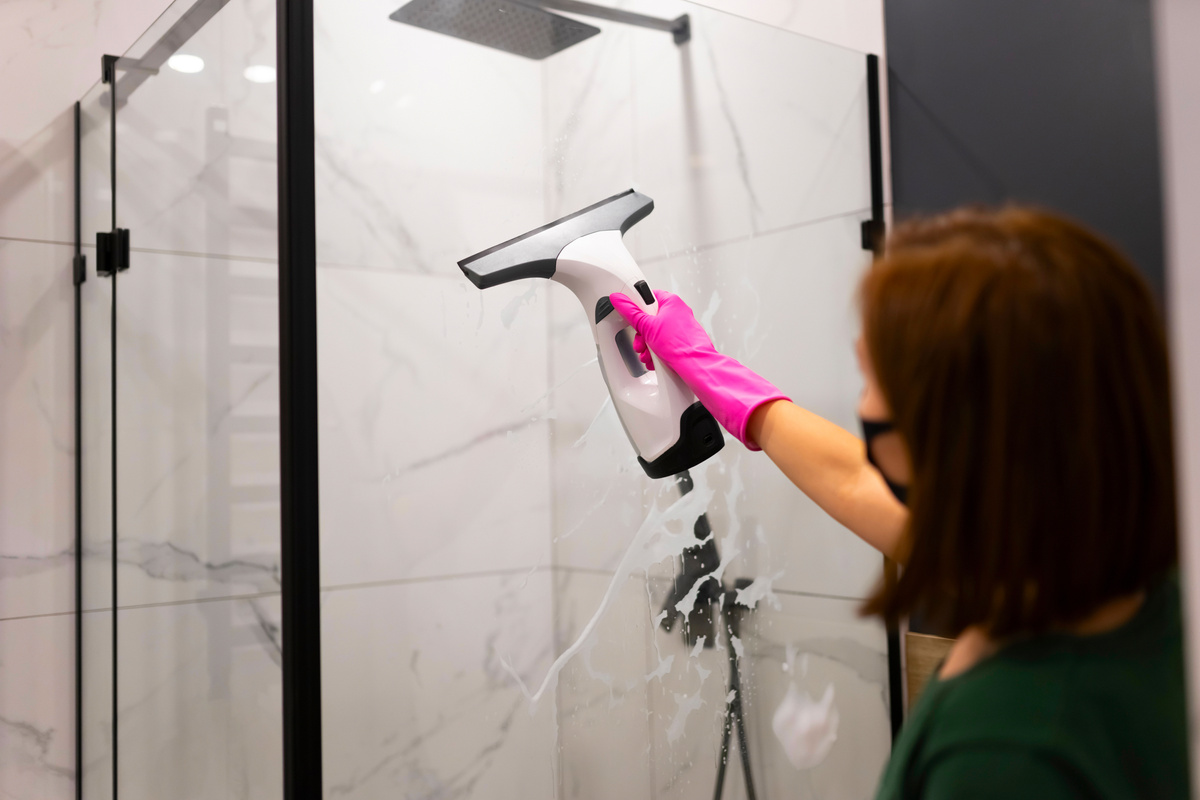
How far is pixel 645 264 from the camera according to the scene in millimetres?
1170

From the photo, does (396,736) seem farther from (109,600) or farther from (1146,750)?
(1146,750)

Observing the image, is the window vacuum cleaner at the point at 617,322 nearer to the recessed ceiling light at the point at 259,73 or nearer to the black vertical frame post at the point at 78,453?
the recessed ceiling light at the point at 259,73

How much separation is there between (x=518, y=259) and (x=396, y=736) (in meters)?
0.53

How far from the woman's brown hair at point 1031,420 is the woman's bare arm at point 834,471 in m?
0.38

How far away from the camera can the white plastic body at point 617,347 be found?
3.32ft

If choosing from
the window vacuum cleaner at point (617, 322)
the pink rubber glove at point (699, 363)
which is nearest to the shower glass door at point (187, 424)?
the window vacuum cleaner at point (617, 322)

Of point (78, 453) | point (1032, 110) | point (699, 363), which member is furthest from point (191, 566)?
point (1032, 110)

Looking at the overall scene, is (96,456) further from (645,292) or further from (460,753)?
(645,292)

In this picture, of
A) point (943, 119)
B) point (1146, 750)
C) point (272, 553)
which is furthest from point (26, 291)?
point (1146, 750)

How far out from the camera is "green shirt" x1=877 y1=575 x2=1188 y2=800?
39cm

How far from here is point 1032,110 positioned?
4.14 feet

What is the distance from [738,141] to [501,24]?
38 centimetres

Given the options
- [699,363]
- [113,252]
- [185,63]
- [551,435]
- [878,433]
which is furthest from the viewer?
[113,252]

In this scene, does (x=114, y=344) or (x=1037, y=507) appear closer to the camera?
(x=1037, y=507)
